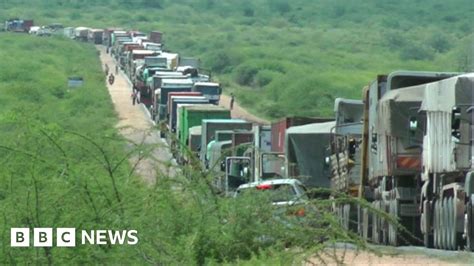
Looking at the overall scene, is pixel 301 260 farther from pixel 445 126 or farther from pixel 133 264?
pixel 445 126

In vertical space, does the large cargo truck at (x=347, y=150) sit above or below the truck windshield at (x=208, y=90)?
above

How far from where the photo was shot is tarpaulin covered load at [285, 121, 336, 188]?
1112 inches

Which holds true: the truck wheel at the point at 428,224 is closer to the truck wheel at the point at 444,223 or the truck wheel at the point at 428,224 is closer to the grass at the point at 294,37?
the truck wheel at the point at 444,223

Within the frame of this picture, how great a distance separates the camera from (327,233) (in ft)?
37.5

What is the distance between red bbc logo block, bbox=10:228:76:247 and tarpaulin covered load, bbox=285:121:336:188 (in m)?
16.6

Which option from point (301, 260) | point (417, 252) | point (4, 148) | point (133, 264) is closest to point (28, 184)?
point (4, 148)

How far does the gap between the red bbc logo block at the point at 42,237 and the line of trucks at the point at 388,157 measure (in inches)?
61.1

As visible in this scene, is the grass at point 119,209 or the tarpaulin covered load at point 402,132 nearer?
the grass at point 119,209

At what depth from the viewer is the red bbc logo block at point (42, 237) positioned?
1123cm

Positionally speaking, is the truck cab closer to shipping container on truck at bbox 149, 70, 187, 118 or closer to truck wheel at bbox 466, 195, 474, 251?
shipping container on truck at bbox 149, 70, 187, 118

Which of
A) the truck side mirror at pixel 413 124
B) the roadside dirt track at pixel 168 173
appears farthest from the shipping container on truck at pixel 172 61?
the roadside dirt track at pixel 168 173

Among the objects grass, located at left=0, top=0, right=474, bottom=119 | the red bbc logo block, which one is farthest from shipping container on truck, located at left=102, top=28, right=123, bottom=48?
the red bbc logo block

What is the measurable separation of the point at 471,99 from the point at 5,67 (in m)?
78.9

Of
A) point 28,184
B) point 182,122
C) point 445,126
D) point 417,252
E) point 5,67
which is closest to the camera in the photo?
point 28,184
